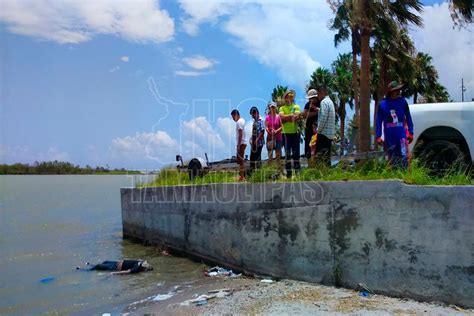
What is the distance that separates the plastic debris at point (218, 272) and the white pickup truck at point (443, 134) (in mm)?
3957

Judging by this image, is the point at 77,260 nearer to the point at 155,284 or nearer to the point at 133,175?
the point at 133,175

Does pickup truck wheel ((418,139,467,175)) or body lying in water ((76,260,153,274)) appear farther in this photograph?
body lying in water ((76,260,153,274))

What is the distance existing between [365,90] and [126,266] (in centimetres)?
786

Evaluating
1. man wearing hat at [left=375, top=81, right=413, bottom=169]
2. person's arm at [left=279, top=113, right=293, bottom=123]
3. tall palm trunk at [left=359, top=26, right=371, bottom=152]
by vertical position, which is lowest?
man wearing hat at [left=375, top=81, right=413, bottom=169]

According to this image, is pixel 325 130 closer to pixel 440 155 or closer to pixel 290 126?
pixel 290 126

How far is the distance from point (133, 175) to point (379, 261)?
10255 mm

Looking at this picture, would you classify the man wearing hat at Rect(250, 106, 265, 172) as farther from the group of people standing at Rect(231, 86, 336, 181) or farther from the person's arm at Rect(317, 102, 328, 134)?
the person's arm at Rect(317, 102, 328, 134)

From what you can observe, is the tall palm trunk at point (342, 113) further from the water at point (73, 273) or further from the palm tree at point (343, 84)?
the water at point (73, 273)

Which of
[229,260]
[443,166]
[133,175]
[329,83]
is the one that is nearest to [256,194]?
[229,260]

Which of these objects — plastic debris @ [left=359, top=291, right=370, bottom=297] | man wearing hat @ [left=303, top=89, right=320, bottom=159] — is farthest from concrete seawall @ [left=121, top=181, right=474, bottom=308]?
man wearing hat @ [left=303, top=89, right=320, bottom=159]

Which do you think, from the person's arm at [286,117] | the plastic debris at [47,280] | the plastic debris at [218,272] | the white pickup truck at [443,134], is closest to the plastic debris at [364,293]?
the white pickup truck at [443,134]

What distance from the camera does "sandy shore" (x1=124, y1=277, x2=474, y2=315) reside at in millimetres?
5684

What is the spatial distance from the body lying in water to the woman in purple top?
373 cm

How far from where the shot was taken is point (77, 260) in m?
12.5
